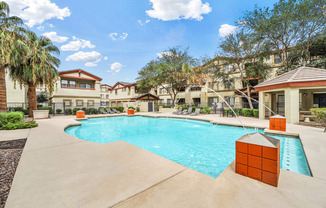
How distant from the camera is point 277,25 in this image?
1450 centimetres

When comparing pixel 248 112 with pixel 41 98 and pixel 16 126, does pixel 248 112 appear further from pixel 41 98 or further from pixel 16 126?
pixel 41 98

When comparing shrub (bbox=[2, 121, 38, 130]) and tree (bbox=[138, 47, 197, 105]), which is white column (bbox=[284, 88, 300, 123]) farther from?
shrub (bbox=[2, 121, 38, 130])

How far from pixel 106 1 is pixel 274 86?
51.3 feet

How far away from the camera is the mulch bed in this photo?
2.33m

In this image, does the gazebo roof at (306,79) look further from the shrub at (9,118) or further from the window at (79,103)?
the window at (79,103)

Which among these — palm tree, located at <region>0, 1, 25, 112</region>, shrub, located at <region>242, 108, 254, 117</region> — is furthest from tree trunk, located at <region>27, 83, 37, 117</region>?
shrub, located at <region>242, 108, 254, 117</region>

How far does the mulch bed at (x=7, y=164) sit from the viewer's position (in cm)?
233

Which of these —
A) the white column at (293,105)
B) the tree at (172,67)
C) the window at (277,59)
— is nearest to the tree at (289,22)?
the window at (277,59)

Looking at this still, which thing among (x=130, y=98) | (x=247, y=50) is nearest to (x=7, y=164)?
(x=247, y=50)

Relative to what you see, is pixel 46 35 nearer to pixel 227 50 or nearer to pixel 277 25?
pixel 227 50

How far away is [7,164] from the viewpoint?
3432mm

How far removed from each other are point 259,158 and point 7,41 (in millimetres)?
13592

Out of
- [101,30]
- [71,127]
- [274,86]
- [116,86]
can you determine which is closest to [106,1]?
[101,30]

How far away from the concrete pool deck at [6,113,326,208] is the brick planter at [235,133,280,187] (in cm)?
13
